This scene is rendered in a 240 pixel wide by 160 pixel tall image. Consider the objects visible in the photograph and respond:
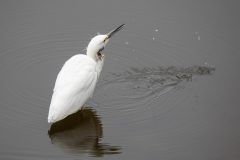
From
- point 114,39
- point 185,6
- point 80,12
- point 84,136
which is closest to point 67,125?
point 84,136

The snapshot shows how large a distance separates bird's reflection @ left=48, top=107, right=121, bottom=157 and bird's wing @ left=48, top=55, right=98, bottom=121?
0.23 m

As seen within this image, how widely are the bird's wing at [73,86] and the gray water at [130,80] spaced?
290 mm

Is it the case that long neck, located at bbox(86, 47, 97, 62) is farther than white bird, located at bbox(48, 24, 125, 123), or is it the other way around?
long neck, located at bbox(86, 47, 97, 62)

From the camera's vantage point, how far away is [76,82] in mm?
6348

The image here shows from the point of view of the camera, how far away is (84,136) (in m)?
6.22

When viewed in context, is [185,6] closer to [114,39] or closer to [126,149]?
[114,39]

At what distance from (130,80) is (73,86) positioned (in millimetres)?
1010

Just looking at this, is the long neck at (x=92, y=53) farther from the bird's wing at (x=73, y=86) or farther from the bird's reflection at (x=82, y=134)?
the bird's reflection at (x=82, y=134)

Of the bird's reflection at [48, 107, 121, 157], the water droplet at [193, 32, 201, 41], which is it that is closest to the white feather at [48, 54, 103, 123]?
the bird's reflection at [48, 107, 121, 157]

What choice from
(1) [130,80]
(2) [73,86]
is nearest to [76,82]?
(2) [73,86]

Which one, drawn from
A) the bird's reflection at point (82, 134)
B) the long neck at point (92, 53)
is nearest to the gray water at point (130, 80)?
the bird's reflection at point (82, 134)

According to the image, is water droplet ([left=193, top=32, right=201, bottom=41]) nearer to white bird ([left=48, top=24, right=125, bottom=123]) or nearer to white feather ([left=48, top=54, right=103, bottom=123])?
white bird ([left=48, top=24, right=125, bottom=123])

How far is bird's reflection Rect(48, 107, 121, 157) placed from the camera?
5.96 meters

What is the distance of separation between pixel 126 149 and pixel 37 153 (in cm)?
100
